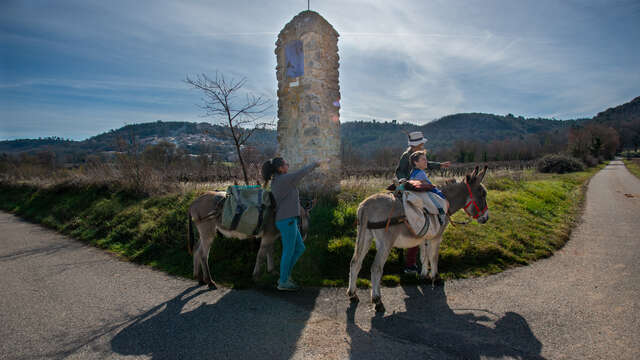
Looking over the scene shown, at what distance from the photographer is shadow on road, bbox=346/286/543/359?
2.99 meters

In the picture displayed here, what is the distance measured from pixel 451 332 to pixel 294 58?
7.61 metres

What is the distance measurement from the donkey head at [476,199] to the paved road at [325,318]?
113cm

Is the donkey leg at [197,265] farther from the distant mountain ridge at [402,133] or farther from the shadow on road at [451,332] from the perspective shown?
the distant mountain ridge at [402,133]

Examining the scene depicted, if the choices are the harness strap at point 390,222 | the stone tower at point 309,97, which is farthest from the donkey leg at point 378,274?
the stone tower at point 309,97

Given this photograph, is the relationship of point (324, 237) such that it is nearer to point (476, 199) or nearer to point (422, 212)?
point (422, 212)

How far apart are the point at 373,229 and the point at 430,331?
4.52ft

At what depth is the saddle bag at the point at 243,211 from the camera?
176 inches

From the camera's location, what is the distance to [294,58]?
8.27m

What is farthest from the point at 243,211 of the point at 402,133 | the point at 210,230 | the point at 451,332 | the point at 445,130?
the point at 445,130

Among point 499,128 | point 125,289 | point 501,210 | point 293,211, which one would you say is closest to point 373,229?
point 293,211

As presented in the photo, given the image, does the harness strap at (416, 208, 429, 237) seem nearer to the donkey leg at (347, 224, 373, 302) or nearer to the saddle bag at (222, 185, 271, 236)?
the donkey leg at (347, 224, 373, 302)

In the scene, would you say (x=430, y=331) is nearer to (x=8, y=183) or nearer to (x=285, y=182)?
(x=285, y=182)

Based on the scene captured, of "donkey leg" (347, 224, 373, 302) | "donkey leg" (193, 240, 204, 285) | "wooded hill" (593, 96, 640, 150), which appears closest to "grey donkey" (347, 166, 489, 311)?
"donkey leg" (347, 224, 373, 302)

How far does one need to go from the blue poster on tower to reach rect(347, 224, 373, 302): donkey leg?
18.4 feet
